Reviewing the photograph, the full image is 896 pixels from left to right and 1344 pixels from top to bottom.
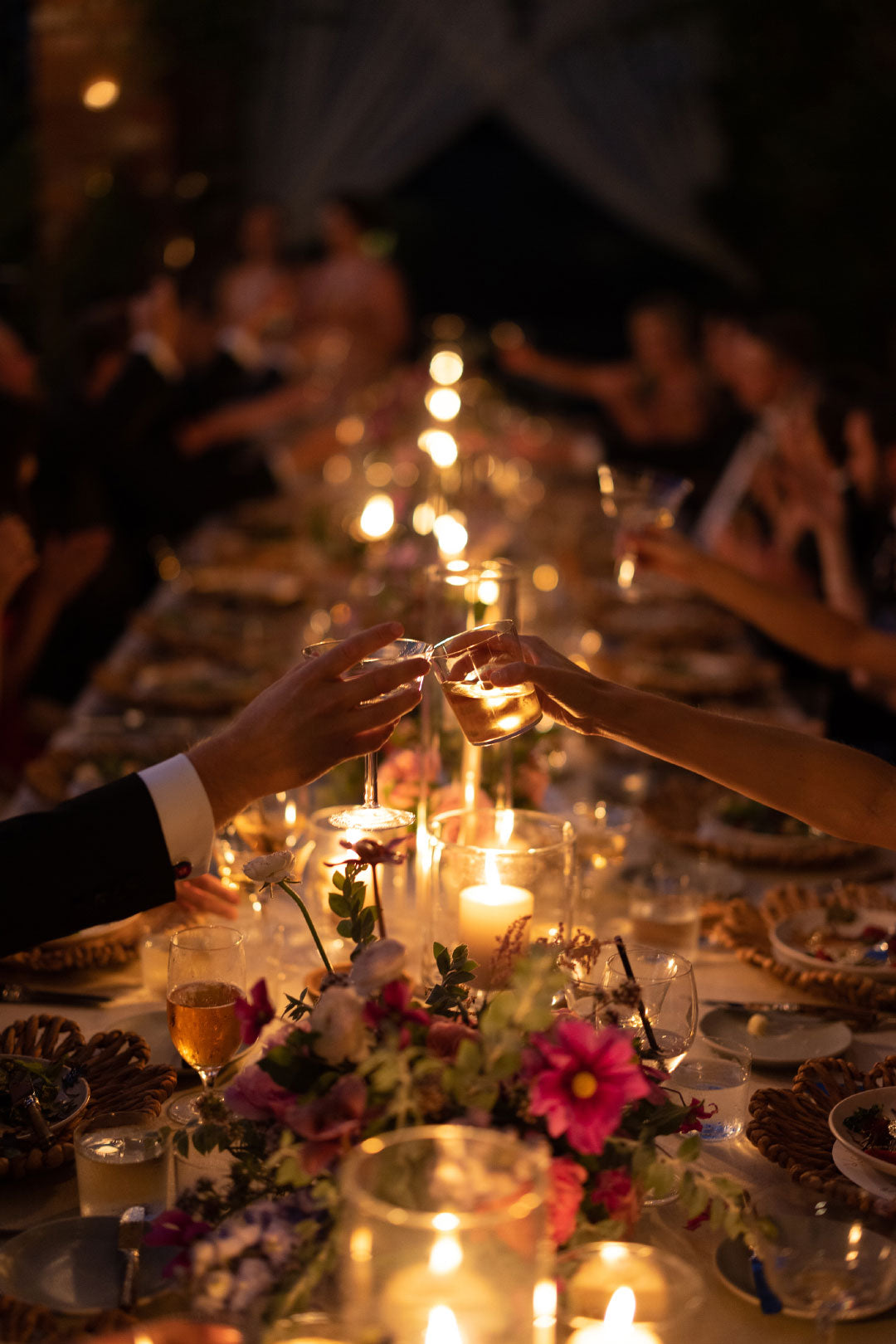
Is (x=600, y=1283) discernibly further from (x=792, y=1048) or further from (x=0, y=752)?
(x=0, y=752)

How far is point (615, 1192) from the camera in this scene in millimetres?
896

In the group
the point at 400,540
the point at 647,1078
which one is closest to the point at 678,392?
the point at 400,540

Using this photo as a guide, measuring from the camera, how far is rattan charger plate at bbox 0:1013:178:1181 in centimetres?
109

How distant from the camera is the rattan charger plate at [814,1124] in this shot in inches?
41.2

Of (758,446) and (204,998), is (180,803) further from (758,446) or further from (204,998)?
(758,446)

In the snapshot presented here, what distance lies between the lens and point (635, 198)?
9109 mm

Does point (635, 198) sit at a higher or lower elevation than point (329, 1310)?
higher

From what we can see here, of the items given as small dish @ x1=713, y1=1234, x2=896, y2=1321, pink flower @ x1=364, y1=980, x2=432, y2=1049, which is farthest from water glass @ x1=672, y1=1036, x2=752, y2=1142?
pink flower @ x1=364, y1=980, x2=432, y2=1049

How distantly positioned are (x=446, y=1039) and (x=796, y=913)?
0.86 meters

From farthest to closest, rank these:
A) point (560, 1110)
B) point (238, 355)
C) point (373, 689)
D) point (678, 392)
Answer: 1. point (678, 392)
2. point (238, 355)
3. point (373, 689)
4. point (560, 1110)

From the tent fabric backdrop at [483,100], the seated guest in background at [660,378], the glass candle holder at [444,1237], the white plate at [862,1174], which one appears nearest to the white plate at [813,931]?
the white plate at [862,1174]

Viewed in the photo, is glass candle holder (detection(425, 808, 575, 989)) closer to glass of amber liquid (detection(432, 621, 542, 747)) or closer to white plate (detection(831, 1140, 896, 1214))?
glass of amber liquid (detection(432, 621, 542, 747))

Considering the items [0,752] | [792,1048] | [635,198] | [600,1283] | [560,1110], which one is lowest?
[0,752]

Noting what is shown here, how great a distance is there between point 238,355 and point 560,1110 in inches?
182
